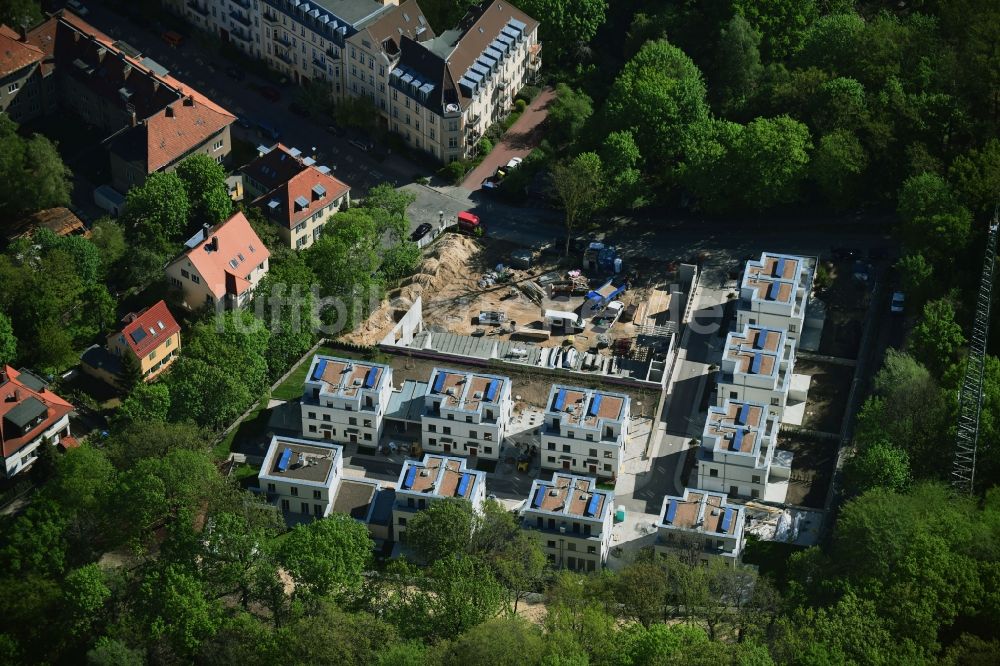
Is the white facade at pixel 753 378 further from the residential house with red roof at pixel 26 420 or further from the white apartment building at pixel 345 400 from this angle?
the residential house with red roof at pixel 26 420

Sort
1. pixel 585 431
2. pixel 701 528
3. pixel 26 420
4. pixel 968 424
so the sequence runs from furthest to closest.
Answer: pixel 585 431 → pixel 26 420 → pixel 968 424 → pixel 701 528

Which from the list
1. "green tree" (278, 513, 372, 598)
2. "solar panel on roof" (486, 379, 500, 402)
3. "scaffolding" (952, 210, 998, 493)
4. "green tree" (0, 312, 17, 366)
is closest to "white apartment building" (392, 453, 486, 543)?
"green tree" (278, 513, 372, 598)

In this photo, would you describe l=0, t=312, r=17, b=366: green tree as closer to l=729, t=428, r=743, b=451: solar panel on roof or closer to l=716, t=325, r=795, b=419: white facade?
l=716, t=325, r=795, b=419: white facade

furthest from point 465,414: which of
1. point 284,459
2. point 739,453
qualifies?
point 739,453

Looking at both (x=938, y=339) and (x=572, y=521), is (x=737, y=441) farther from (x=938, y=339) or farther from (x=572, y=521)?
(x=938, y=339)

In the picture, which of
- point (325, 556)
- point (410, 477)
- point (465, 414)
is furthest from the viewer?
point (465, 414)

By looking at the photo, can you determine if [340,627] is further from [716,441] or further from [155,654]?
[716,441]

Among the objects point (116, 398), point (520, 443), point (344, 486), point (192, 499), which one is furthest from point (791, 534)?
point (116, 398)
